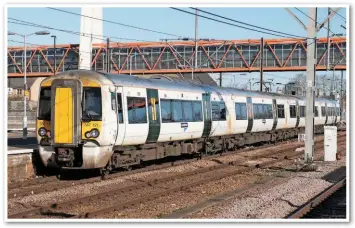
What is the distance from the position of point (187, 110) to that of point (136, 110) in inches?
151

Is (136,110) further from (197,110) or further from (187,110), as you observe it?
(197,110)

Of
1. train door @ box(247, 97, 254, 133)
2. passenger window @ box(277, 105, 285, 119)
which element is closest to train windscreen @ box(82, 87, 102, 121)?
train door @ box(247, 97, 254, 133)

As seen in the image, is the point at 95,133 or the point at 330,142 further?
the point at 330,142

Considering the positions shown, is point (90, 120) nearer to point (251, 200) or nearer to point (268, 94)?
point (251, 200)

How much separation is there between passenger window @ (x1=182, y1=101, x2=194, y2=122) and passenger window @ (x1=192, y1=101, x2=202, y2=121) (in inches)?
12.7

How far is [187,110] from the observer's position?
19969mm

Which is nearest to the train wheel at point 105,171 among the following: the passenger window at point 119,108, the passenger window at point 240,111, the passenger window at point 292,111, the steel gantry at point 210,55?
the passenger window at point 119,108

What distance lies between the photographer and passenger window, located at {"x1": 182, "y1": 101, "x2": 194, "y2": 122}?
19.8 metres

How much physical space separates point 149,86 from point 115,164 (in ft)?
9.32

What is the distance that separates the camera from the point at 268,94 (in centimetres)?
3169

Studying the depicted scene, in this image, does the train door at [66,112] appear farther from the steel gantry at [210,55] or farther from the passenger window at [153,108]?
the steel gantry at [210,55]

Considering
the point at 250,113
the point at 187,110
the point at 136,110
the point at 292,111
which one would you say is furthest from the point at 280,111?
the point at 136,110

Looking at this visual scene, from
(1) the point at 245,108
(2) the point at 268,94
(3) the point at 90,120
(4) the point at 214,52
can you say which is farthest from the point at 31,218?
(4) the point at 214,52

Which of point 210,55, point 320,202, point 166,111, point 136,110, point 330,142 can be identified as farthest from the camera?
point 210,55
